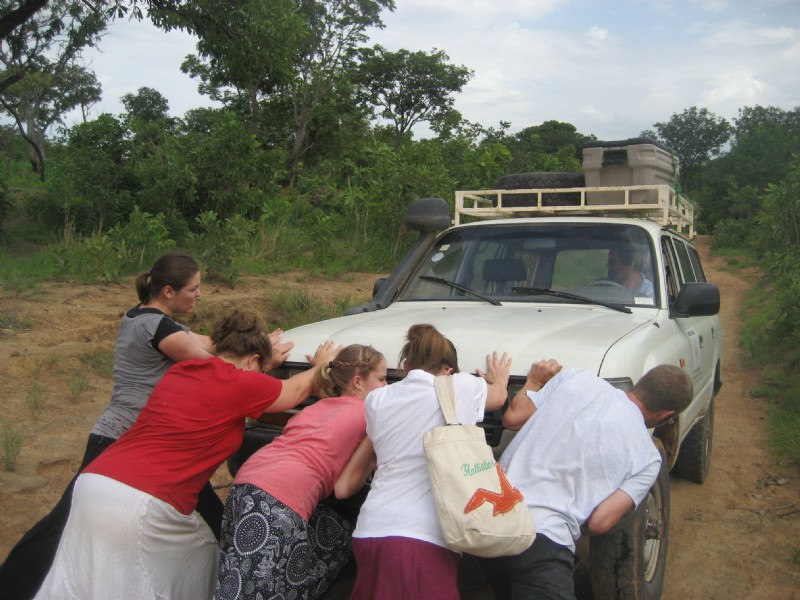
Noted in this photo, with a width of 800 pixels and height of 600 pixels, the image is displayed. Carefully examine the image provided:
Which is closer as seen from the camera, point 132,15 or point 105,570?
point 105,570

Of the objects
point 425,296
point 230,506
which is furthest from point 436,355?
point 425,296

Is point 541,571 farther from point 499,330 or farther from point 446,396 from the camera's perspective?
point 499,330

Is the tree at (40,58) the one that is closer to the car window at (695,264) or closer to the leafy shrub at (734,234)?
the car window at (695,264)

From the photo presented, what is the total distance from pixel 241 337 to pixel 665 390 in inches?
63.9

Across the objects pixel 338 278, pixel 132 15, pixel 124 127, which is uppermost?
pixel 132 15

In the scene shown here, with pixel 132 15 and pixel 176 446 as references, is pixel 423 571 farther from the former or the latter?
pixel 132 15

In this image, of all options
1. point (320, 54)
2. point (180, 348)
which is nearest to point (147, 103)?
point (320, 54)

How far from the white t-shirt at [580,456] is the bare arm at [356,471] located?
505 millimetres

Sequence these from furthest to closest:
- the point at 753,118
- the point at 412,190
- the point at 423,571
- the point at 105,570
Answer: the point at 753,118 → the point at 412,190 → the point at 105,570 → the point at 423,571

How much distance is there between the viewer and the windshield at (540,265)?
4406 millimetres

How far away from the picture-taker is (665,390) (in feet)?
9.34

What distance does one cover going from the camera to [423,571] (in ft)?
7.83

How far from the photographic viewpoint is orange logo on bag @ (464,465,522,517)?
2.37m

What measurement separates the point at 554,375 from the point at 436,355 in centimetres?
50
